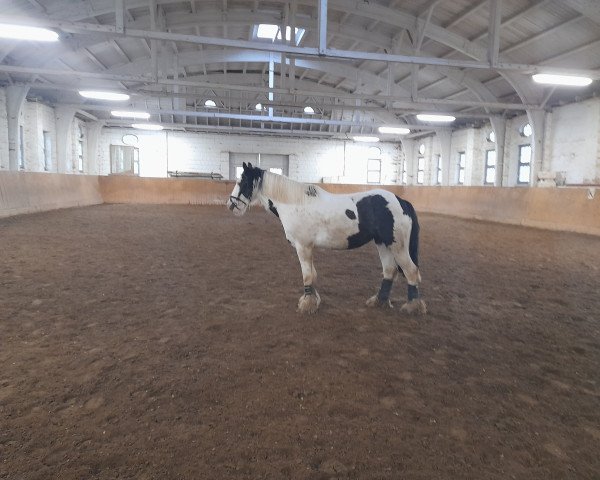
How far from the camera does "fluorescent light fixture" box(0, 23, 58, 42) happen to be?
968 cm

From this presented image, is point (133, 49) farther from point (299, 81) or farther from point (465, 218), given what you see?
point (465, 218)

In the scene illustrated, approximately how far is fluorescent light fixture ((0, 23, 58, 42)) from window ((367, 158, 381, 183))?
90.5 ft

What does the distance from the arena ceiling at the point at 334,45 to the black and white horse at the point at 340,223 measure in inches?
286

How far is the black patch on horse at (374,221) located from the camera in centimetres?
433

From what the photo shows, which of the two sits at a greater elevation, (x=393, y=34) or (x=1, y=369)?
(x=393, y=34)

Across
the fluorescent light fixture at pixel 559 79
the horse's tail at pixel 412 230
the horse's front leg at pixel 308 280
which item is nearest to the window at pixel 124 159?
the fluorescent light fixture at pixel 559 79

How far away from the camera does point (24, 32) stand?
A: 10.0 meters

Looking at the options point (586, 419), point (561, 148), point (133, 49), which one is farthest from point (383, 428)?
point (133, 49)

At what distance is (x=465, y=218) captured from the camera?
52.7ft

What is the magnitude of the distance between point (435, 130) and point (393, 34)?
10758mm

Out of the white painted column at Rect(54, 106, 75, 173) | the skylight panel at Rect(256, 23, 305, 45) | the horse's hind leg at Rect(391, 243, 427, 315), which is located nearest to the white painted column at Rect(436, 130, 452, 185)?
the skylight panel at Rect(256, 23, 305, 45)

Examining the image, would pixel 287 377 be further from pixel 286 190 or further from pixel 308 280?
pixel 286 190

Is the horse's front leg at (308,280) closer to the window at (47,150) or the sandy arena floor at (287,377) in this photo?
the sandy arena floor at (287,377)

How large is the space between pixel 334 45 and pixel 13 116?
610 inches
